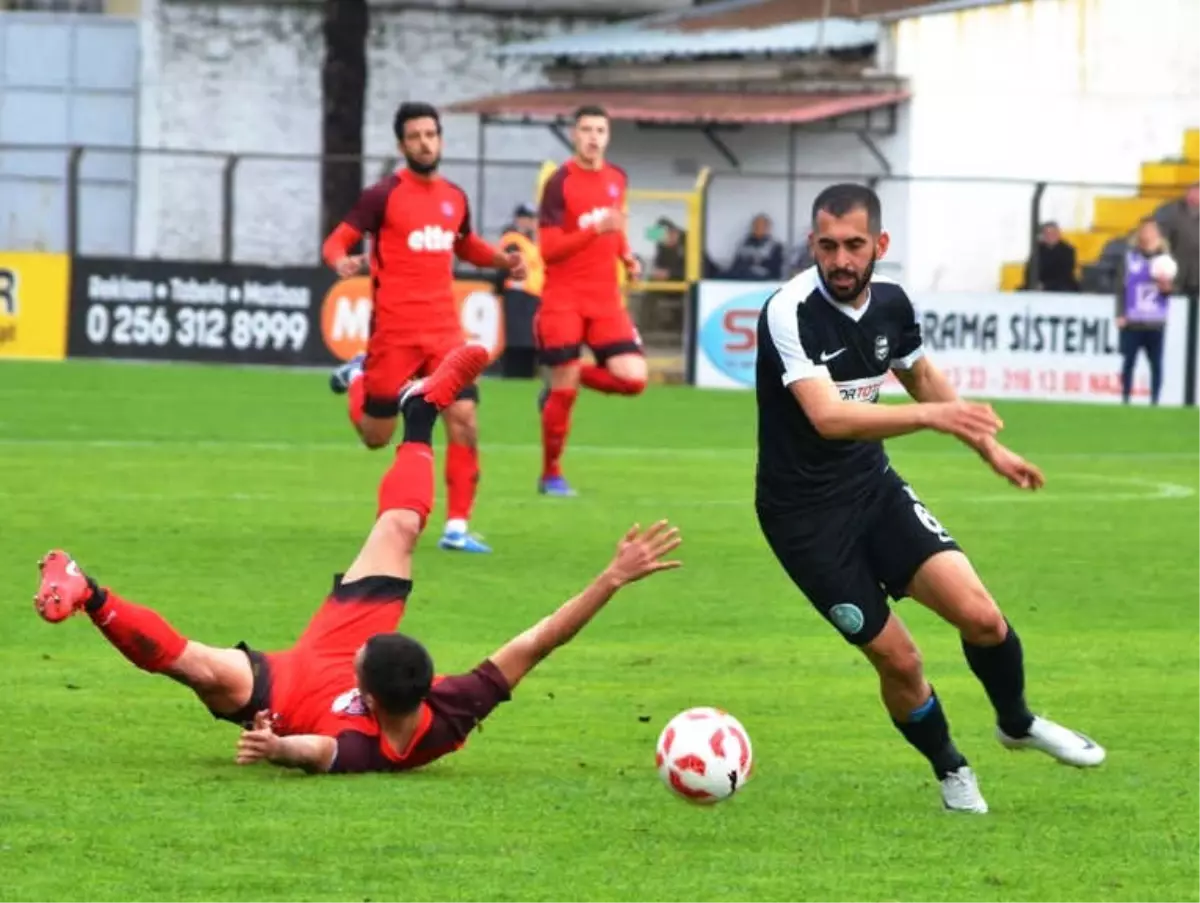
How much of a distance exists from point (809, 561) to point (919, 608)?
583 centimetres

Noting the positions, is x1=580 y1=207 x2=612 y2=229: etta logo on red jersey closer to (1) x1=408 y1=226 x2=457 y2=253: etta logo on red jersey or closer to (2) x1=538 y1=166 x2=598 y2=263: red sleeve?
(2) x1=538 y1=166 x2=598 y2=263: red sleeve

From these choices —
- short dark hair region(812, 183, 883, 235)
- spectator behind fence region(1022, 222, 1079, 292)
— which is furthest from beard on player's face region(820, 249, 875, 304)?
spectator behind fence region(1022, 222, 1079, 292)

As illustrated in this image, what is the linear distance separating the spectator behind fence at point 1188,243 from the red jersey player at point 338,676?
80.1 feet

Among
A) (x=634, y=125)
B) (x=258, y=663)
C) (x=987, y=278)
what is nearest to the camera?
(x=258, y=663)

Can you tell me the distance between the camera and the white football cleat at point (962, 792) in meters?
8.76

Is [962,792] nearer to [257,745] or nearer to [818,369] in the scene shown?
[818,369]

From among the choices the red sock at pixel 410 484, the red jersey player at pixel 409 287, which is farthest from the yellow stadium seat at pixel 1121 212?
the red sock at pixel 410 484

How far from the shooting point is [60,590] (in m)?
9.13

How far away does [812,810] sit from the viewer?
28.9ft

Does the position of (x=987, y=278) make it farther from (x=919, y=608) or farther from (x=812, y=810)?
(x=812, y=810)

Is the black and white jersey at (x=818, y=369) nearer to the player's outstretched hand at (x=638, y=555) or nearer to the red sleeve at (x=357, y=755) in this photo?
the player's outstretched hand at (x=638, y=555)

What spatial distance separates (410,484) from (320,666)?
1.47 m

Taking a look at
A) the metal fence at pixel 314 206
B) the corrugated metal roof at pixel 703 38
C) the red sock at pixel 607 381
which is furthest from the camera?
the corrugated metal roof at pixel 703 38

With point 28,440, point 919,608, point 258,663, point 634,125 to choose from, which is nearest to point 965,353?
point 634,125
